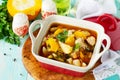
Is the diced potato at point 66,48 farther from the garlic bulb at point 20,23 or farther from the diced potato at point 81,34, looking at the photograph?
the garlic bulb at point 20,23

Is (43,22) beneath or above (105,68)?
above

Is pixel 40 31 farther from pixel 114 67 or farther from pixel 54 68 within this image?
pixel 114 67

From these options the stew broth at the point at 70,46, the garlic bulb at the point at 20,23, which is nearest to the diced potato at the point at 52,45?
the stew broth at the point at 70,46

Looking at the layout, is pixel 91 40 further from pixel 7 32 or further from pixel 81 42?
pixel 7 32

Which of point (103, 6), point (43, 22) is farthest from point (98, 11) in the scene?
point (43, 22)

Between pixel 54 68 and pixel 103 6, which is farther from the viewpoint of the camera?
pixel 103 6

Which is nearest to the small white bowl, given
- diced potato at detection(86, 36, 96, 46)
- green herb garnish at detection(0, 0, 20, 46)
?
diced potato at detection(86, 36, 96, 46)

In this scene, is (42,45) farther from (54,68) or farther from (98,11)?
(98,11)
